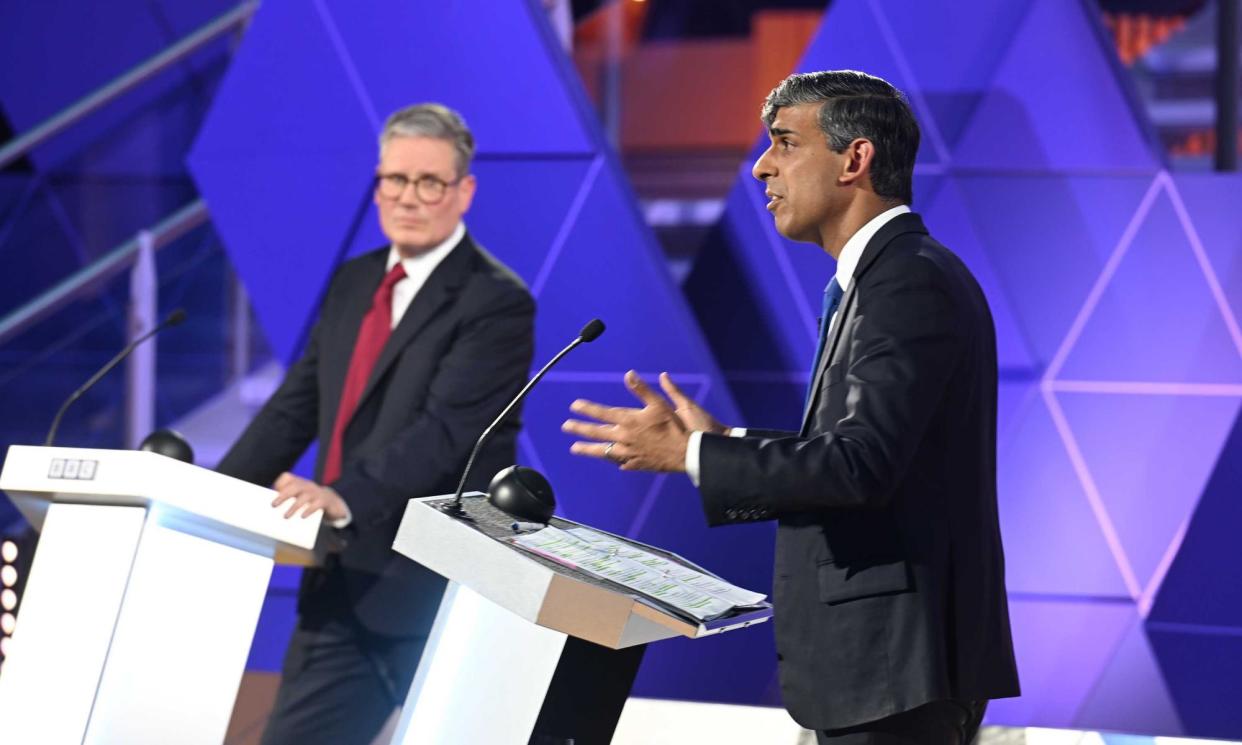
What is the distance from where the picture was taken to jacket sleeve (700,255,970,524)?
1.73 meters

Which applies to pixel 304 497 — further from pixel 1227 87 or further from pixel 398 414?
pixel 1227 87

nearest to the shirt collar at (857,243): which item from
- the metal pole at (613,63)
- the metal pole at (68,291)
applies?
the metal pole at (68,291)

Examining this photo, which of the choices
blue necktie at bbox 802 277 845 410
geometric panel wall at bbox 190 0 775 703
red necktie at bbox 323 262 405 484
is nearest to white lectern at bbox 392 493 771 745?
blue necktie at bbox 802 277 845 410

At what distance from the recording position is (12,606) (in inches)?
140

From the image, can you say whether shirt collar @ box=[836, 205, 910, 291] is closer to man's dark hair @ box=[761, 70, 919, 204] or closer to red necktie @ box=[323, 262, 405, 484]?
man's dark hair @ box=[761, 70, 919, 204]

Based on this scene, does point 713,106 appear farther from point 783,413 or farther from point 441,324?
point 441,324

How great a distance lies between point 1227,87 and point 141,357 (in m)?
3.99

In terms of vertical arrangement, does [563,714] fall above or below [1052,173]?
below

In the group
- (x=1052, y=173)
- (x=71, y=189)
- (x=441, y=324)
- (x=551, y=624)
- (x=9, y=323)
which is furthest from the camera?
(x=71, y=189)

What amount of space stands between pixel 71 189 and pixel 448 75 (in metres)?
3.78

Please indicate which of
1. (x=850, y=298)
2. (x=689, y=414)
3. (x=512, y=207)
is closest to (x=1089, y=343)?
(x=512, y=207)

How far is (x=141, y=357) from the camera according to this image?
5.64 m

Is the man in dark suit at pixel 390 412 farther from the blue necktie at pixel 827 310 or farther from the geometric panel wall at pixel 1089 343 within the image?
the geometric panel wall at pixel 1089 343

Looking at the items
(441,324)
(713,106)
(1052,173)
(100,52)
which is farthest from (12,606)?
A: (713,106)
